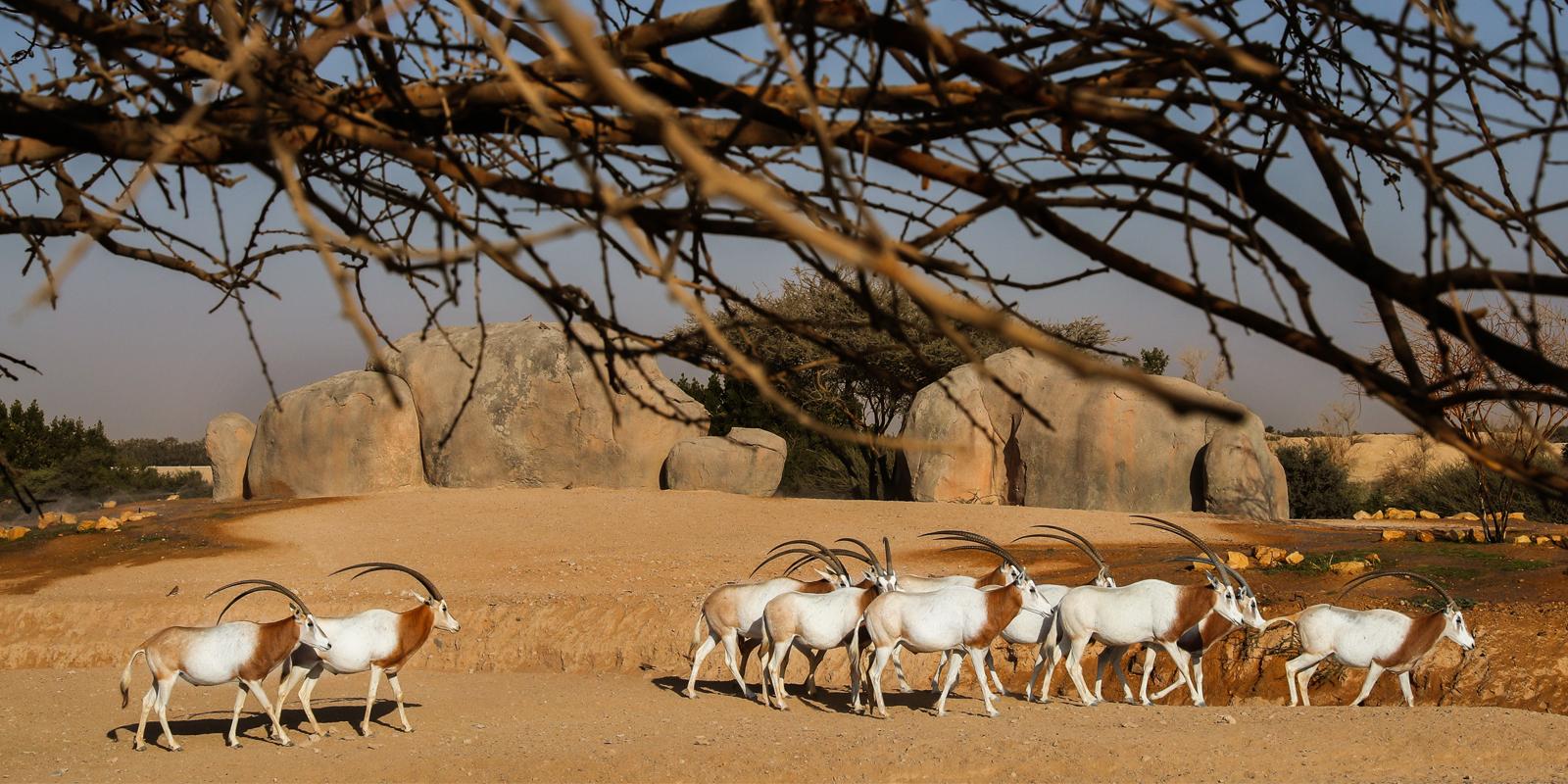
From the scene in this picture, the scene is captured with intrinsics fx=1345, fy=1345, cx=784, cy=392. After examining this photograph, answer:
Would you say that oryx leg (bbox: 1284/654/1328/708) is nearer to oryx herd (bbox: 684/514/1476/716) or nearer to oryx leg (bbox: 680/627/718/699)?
oryx herd (bbox: 684/514/1476/716)

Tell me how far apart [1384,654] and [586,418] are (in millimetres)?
15684

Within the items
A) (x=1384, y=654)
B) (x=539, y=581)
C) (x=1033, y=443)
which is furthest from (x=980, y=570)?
(x=1033, y=443)

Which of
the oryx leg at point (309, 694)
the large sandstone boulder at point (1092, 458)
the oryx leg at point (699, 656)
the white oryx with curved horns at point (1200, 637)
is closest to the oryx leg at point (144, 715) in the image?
the oryx leg at point (309, 694)

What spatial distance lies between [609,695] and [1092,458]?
13569 mm

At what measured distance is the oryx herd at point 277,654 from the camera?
851 centimetres

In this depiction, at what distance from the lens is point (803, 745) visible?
7.84 m

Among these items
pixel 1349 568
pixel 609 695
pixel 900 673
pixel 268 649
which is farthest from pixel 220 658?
pixel 1349 568

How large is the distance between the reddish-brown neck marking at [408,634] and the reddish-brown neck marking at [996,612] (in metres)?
3.80

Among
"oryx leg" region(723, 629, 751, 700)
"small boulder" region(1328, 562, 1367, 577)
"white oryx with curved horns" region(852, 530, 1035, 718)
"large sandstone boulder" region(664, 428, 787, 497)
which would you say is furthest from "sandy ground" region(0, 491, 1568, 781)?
"large sandstone boulder" region(664, 428, 787, 497)

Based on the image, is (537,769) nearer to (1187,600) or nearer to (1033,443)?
(1187,600)

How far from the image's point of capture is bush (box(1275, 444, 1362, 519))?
28.0 m

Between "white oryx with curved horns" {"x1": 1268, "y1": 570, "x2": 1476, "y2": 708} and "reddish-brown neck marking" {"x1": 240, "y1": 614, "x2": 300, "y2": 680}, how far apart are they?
7.16 meters

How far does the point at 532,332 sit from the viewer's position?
24.0m

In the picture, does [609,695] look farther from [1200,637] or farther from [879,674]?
[1200,637]
